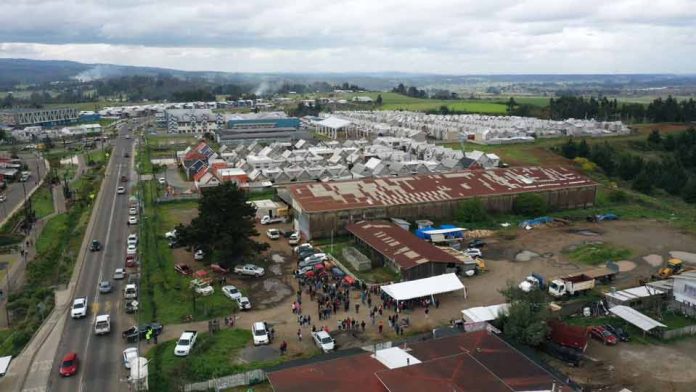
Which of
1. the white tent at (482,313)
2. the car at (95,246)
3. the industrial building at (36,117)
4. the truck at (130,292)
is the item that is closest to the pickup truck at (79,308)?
the truck at (130,292)

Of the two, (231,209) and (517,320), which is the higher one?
(231,209)

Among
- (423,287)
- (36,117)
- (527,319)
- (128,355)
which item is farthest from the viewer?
(36,117)

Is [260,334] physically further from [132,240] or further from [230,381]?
[132,240]

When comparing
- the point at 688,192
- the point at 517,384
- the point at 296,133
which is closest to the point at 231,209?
the point at 517,384

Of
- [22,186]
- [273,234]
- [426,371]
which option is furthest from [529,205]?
[22,186]

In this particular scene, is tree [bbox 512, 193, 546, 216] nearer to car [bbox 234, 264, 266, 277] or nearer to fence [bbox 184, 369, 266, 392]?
car [bbox 234, 264, 266, 277]

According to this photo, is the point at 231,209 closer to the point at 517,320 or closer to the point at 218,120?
the point at 517,320
